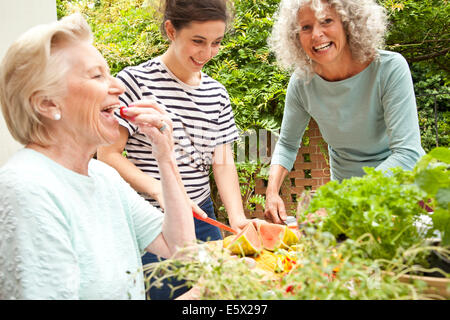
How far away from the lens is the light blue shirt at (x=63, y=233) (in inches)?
40.6

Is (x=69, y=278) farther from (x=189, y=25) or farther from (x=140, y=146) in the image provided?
(x=189, y=25)

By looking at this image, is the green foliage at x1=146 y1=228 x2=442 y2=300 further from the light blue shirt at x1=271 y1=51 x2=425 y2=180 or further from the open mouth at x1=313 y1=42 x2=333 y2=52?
the open mouth at x1=313 y1=42 x2=333 y2=52

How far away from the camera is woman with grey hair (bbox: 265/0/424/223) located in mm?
1898

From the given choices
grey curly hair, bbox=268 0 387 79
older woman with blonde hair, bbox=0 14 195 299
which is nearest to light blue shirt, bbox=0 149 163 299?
older woman with blonde hair, bbox=0 14 195 299

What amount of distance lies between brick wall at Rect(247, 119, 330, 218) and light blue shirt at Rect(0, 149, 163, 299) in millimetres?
3604

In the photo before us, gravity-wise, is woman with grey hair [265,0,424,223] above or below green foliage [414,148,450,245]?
above

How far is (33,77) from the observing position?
4.05 feet

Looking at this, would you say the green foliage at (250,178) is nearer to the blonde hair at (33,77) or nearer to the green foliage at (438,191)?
the blonde hair at (33,77)

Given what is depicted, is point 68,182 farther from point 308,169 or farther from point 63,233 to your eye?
point 308,169

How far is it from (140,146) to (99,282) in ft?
2.89

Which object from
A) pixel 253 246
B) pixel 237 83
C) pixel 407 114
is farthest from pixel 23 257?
pixel 237 83

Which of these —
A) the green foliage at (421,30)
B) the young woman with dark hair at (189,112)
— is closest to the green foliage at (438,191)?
the young woman with dark hair at (189,112)

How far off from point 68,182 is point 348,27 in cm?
147
